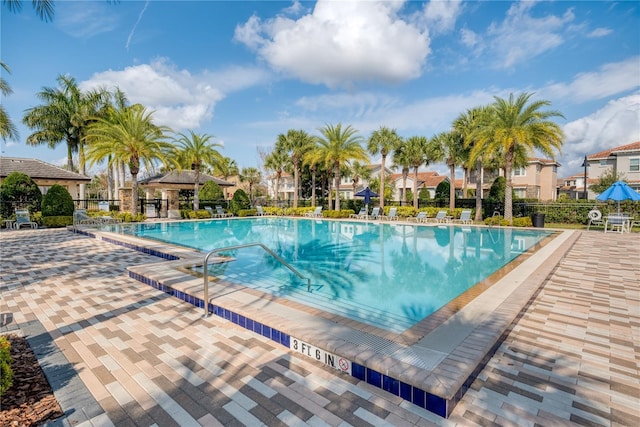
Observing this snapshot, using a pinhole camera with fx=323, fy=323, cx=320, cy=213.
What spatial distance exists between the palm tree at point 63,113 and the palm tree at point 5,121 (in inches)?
541

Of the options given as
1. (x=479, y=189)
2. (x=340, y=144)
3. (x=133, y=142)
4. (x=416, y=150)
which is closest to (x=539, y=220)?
(x=479, y=189)

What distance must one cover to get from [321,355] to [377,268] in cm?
571

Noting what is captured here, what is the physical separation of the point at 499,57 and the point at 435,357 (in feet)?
56.0

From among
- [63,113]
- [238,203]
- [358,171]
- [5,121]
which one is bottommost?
[238,203]

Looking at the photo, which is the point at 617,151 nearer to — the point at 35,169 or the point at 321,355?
the point at 321,355

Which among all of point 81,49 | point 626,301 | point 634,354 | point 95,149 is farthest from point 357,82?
point 634,354

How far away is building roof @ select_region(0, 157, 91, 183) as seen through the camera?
895 inches

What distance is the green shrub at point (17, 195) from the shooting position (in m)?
18.5

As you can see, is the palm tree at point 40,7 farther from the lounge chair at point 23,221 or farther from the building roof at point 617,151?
the building roof at point 617,151

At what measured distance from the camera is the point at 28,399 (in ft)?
8.79

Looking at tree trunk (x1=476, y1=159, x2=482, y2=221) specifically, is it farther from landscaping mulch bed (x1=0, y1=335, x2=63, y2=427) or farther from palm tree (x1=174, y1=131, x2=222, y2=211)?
landscaping mulch bed (x1=0, y1=335, x2=63, y2=427)

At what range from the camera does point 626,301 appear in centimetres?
518

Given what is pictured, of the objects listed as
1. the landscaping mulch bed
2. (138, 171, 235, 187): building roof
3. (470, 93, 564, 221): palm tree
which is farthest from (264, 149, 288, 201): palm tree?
the landscaping mulch bed

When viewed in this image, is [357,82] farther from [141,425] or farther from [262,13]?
[141,425]
